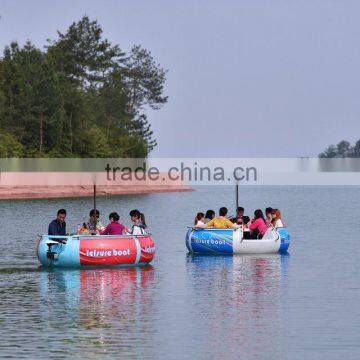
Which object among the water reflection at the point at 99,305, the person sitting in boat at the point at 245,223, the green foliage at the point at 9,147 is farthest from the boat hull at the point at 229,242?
the green foliage at the point at 9,147

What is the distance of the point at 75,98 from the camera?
417 feet

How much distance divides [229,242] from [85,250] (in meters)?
7.25

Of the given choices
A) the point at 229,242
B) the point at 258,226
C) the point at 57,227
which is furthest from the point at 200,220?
the point at 57,227

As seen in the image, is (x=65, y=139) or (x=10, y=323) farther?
(x=65, y=139)

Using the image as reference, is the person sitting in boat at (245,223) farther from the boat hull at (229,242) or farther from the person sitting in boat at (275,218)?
the person sitting in boat at (275,218)

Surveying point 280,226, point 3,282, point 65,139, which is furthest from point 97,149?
point 3,282

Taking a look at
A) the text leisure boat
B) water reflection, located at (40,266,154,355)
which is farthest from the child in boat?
the text leisure boat

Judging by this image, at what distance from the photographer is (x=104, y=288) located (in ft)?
105

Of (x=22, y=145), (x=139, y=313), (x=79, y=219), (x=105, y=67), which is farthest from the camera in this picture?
(x=105, y=67)

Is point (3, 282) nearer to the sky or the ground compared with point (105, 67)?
nearer to the ground

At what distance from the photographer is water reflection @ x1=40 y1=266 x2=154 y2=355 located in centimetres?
2348

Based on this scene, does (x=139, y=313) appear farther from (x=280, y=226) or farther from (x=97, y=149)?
(x=97, y=149)

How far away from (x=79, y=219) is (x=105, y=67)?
234 feet

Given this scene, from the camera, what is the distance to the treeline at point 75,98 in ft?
396
